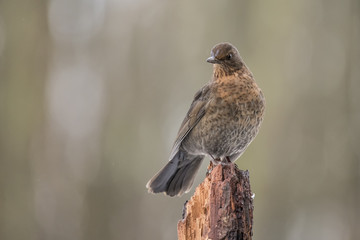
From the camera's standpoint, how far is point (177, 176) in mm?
5262

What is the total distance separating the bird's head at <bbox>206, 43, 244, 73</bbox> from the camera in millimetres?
4801

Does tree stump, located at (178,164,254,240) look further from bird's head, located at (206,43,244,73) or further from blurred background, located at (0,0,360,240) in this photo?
blurred background, located at (0,0,360,240)

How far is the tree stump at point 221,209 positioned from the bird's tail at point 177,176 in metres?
1.46

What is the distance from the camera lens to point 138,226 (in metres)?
7.88

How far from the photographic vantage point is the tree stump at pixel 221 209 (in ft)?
11.2

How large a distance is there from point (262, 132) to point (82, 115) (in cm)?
241

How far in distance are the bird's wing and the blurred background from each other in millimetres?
2748

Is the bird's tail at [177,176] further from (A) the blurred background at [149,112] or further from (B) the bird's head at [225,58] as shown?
(A) the blurred background at [149,112]

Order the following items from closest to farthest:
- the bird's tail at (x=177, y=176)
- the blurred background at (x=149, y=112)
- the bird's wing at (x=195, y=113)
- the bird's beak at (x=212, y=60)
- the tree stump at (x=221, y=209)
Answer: the tree stump at (x=221, y=209), the bird's beak at (x=212, y=60), the bird's wing at (x=195, y=113), the bird's tail at (x=177, y=176), the blurred background at (x=149, y=112)

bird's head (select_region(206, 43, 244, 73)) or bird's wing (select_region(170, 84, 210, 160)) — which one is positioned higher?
bird's head (select_region(206, 43, 244, 73))

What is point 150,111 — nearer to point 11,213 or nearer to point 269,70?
point 269,70

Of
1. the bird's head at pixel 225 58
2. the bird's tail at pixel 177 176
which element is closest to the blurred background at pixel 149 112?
the bird's tail at pixel 177 176

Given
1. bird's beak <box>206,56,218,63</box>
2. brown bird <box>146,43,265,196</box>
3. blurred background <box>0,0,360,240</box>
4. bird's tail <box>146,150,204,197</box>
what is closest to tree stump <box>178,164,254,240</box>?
brown bird <box>146,43,265,196</box>

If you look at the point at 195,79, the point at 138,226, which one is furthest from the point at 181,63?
the point at 138,226
